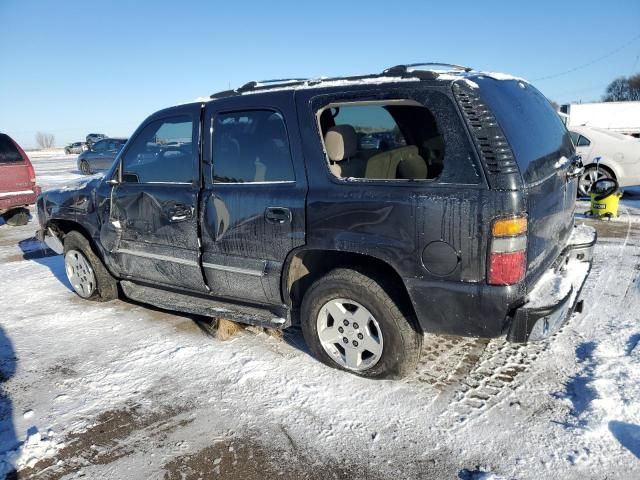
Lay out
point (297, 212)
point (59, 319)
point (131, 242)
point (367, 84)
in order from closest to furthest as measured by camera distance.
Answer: point (367, 84) < point (297, 212) < point (131, 242) < point (59, 319)

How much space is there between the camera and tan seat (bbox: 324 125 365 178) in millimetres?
3072

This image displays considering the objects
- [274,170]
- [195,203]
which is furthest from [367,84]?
[195,203]

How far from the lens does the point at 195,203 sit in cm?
360

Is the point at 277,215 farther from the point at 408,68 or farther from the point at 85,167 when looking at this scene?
the point at 85,167

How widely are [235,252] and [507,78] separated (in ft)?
7.39

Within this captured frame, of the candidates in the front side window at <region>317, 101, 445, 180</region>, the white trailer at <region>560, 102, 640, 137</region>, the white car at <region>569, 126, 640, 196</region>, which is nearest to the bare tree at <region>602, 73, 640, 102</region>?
the white trailer at <region>560, 102, 640, 137</region>

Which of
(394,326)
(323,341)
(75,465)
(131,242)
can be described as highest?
(131,242)

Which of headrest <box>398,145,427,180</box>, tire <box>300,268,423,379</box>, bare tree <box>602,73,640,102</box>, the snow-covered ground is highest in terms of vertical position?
bare tree <box>602,73,640,102</box>

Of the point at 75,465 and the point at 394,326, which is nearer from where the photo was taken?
the point at 75,465

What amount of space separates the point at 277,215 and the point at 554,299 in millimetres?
1800

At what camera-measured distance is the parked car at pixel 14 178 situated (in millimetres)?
8922

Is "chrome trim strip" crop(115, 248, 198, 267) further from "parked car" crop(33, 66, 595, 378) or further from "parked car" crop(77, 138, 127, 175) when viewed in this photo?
"parked car" crop(77, 138, 127, 175)

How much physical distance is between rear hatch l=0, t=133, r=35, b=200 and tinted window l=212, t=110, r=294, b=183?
24.6ft

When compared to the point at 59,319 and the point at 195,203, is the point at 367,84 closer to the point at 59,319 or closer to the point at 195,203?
the point at 195,203
